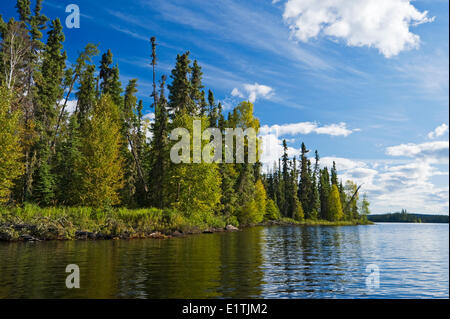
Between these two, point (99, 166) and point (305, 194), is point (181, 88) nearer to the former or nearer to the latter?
point (99, 166)

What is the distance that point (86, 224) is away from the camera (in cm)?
2973

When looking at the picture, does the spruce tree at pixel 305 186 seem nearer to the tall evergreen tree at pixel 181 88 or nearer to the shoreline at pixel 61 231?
the tall evergreen tree at pixel 181 88

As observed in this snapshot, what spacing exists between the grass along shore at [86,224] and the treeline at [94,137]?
89.8 inches

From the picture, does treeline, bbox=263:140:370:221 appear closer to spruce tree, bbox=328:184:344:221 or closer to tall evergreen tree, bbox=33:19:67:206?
spruce tree, bbox=328:184:344:221

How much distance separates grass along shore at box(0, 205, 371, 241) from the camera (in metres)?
26.9

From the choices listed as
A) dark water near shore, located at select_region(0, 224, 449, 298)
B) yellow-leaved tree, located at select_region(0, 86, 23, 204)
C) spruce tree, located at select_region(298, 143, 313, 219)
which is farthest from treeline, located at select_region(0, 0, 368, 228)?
spruce tree, located at select_region(298, 143, 313, 219)

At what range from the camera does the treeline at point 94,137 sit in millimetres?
35469

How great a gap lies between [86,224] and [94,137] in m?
10.8

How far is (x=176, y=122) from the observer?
43.9m

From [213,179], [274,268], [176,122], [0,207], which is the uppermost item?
[176,122]
